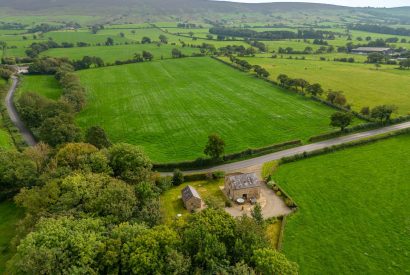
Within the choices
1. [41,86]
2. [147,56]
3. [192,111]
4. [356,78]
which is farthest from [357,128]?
[147,56]

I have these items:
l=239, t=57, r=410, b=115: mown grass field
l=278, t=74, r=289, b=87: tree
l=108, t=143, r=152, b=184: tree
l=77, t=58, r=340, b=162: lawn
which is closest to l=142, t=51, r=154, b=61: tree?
l=77, t=58, r=340, b=162: lawn

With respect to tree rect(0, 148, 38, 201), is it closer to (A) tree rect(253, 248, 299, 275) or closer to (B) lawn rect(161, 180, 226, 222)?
(B) lawn rect(161, 180, 226, 222)

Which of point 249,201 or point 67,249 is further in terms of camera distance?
point 249,201

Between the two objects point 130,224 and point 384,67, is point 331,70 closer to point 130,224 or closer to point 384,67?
point 384,67

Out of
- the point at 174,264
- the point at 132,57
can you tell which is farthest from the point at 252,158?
the point at 132,57

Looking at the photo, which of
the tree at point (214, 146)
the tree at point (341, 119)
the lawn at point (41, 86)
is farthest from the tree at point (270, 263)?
the lawn at point (41, 86)

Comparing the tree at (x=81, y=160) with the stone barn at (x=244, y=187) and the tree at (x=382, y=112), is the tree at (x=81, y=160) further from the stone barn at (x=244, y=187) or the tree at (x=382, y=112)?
the tree at (x=382, y=112)
